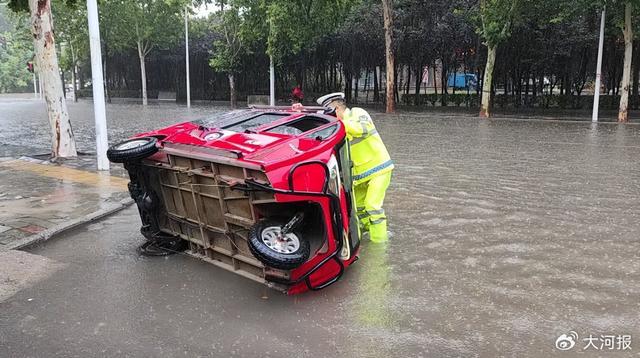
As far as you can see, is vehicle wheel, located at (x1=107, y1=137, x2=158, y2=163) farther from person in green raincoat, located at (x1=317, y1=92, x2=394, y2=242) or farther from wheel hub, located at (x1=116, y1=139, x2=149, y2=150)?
person in green raincoat, located at (x1=317, y1=92, x2=394, y2=242)

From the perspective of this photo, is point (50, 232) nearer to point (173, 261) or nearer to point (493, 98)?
point (173, 261)

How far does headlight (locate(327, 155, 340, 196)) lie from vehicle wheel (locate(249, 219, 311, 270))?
436 millimetres

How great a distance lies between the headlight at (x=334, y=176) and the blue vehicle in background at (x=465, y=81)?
2842cm

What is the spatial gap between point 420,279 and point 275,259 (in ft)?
5.07

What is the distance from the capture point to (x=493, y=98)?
30859mm

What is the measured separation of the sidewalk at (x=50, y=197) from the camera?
248 inches

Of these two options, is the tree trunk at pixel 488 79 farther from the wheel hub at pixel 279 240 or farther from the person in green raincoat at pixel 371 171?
the wheel hub at pixel 279 240

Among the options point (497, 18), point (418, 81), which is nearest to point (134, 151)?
point (497, 18)

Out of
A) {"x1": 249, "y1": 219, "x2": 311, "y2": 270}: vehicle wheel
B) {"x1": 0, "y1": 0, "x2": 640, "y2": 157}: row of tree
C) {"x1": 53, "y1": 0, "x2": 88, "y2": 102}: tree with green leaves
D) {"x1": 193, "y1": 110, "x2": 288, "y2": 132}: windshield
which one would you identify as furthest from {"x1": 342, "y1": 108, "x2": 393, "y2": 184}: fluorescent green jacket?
{"x1": 53, "y1": 0, "x2": 88, "y2": 102}: tree with green leaves

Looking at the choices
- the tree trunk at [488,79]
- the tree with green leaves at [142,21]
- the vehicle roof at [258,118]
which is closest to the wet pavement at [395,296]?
the vehicle roof at [258,118]

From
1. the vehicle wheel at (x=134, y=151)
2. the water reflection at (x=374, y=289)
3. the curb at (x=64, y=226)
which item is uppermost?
the vehicle wheel at (x=134, y=151)

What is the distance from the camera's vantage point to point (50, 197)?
789 centimetres

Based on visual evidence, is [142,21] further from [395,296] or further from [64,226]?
[395,296]

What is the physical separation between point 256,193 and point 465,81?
31.7 metres
